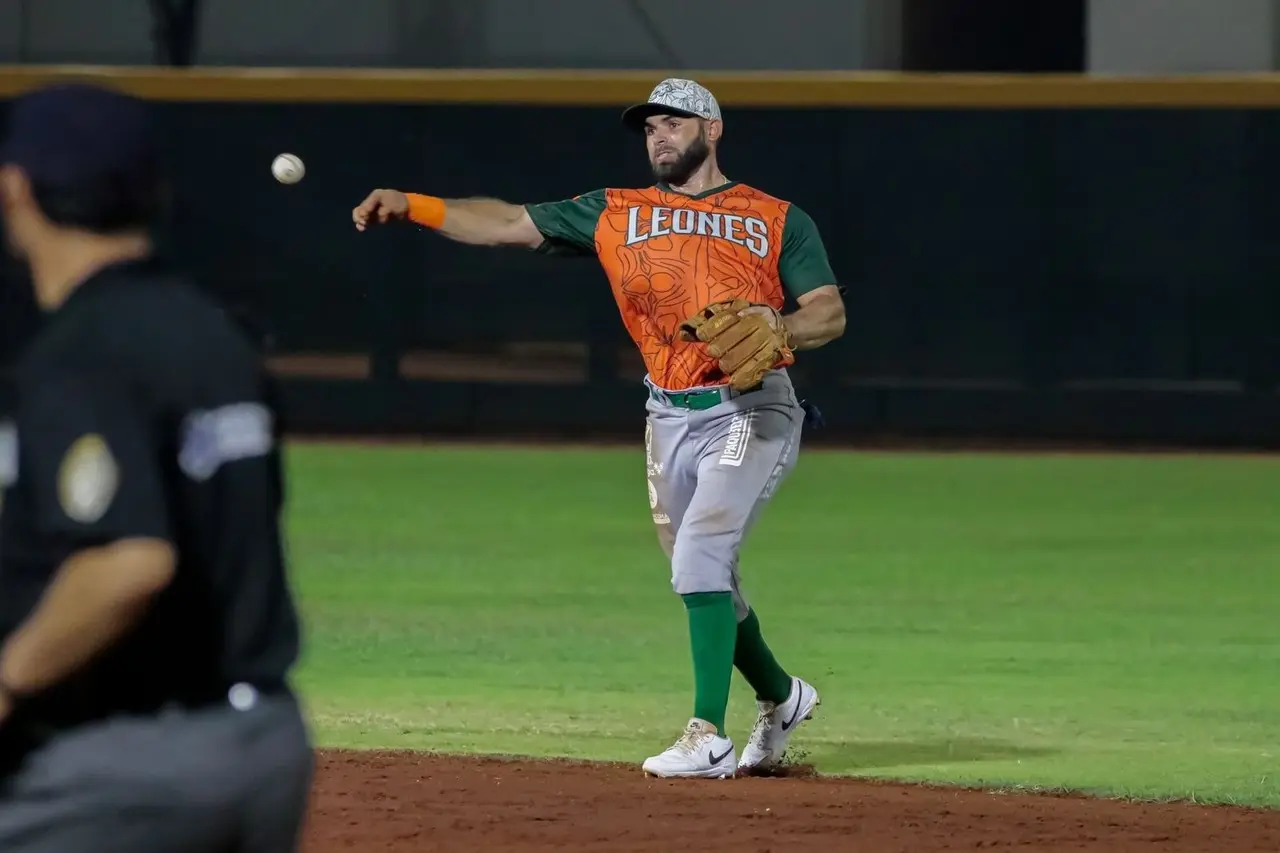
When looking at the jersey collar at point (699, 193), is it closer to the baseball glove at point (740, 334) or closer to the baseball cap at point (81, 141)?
the baseball glove at point (740, 334)

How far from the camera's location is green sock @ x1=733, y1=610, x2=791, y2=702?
22.5ft

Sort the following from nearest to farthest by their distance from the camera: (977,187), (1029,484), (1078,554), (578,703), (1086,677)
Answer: (578,703) → (1086,677) → (1078,554) → (1029,484) → (977,187)

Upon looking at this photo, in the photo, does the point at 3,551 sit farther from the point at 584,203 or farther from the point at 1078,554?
the point at 1078,554

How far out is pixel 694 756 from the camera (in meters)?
6.59

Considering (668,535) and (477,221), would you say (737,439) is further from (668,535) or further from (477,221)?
(477,221)

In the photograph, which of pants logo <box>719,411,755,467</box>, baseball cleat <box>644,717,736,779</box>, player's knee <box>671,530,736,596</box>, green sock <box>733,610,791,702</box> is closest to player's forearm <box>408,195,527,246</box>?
pants logo <box>719,411,755,467</box>

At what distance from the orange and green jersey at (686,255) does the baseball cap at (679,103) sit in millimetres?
234

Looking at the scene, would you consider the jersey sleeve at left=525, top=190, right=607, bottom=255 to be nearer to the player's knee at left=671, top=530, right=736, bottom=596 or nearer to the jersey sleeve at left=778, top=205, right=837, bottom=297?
the jersey sleeve at left=778, top=205, right=837, bottom=297

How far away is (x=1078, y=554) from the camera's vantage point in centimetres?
1220

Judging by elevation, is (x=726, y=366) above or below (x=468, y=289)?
above

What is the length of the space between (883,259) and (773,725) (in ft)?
Result: 38.3

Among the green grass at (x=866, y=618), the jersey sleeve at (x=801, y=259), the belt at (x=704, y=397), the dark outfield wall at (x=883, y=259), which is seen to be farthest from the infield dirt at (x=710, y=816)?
the dark outfield wall at (x=883, y=259)

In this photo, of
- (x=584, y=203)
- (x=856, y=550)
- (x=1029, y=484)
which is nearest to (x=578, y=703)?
(x=584, y=203)

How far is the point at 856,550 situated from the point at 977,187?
658cm
